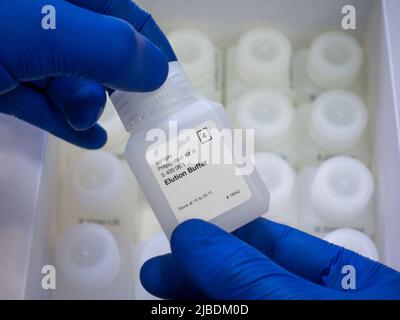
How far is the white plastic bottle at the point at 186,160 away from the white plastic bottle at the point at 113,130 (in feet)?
0.93

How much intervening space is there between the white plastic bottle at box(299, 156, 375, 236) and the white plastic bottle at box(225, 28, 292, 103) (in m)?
0.18

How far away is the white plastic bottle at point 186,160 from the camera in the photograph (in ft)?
2.06

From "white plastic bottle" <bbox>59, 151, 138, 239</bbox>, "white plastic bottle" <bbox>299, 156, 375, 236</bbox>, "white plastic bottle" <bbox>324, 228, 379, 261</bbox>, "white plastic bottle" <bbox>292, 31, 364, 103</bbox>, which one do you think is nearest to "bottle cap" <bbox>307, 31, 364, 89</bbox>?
"white plastic bottle" <bbox>292, 31, 364, 103</bbox>

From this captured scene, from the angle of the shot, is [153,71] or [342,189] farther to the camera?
[342,189]

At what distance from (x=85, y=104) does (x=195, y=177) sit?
0.60 ft

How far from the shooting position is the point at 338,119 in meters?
0.92

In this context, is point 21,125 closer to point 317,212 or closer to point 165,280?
point 165,280

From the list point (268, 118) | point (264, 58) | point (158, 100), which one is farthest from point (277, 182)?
point (158, 100)

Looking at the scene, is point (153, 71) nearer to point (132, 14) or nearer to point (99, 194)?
point (132, 14)

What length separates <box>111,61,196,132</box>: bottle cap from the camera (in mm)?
637

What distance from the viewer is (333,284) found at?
708mm

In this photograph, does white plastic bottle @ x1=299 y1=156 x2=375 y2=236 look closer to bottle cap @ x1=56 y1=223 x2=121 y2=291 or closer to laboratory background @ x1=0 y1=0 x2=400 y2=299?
laboratory background @ x1=0 y1=0 x2=400 y2=299
